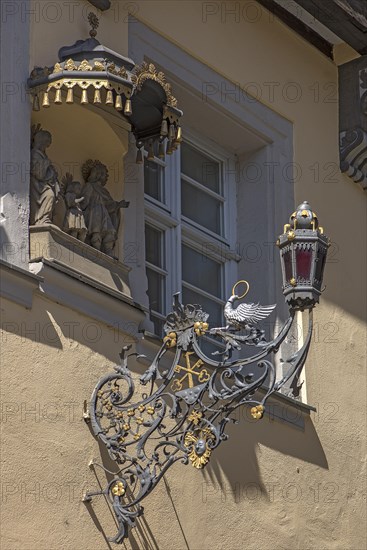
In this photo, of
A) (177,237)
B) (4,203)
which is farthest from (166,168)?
(4,203)

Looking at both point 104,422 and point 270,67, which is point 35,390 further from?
point 270,67

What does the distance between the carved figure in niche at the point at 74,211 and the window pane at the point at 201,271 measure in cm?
124

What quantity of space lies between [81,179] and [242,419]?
57.6 inches

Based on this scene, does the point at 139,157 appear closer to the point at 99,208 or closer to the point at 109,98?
the point at 99,208

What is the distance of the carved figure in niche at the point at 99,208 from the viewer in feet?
25.5

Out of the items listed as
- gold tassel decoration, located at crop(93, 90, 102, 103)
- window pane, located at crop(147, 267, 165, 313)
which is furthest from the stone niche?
window pane, located at crop(147, 267, 165, 313)

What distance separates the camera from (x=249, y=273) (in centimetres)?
927

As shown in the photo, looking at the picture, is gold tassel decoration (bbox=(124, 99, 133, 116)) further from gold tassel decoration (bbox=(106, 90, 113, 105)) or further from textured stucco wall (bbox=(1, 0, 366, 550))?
textured stucco wall (bbox=(1, 0, 366, 550))

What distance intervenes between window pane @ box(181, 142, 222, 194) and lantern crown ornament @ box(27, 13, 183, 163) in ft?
3.86

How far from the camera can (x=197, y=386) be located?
7188mm

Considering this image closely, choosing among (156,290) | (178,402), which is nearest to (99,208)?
(156,290)

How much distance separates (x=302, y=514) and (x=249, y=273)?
144 cm

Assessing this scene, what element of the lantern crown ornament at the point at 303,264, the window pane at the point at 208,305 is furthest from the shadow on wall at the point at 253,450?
the lantern crown ornament at the point at 303,264

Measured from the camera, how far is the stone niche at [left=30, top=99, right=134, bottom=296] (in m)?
7.48
